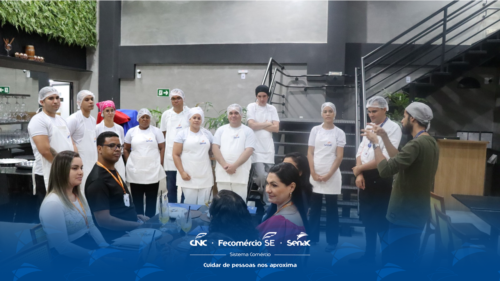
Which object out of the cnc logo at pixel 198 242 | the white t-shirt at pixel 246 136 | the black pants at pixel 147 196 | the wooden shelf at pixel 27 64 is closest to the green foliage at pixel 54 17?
the wooden shelf at pixel 27 64

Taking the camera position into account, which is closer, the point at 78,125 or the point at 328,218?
the point at 328,218

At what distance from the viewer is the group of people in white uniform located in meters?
1.92

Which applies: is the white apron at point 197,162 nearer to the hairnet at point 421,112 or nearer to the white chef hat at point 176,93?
the white chef hat at point 176,93

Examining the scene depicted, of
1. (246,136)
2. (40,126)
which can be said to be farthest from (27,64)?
(246,136)

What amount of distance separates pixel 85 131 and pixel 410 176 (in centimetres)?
193

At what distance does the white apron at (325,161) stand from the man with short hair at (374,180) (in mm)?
179

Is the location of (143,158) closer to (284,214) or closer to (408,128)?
(284,214)

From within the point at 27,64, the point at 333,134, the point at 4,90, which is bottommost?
the point at 333,134

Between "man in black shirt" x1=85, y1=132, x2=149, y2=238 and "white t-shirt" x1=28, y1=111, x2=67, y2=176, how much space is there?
0.43 m

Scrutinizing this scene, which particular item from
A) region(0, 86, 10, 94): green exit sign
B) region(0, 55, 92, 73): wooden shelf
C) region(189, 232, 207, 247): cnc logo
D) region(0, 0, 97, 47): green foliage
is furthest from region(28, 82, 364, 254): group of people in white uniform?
region(0, 86, 10, 94): green exit sign

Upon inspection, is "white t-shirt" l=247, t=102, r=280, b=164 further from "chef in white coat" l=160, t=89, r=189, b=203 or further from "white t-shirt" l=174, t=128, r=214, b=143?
"chef in white coat" l=160, t=89, r=189, b=203

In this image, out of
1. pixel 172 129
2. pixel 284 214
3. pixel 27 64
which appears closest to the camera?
pixel 284 214

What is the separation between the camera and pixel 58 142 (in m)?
1.91

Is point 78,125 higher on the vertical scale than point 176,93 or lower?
lower
